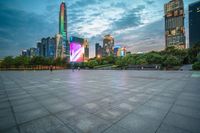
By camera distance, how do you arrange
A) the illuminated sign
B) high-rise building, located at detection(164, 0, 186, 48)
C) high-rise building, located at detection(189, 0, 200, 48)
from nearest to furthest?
the illuminated sign
high-rise building, located at detection(189, 0, 200, 48)
high-rise building, located at detection(164, 0, 186, 48)

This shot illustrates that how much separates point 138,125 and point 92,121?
1171 millimetres

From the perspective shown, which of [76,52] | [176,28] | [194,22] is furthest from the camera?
[176,28]

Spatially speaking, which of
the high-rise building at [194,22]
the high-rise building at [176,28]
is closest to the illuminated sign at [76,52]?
the high-rise building at [176,28]

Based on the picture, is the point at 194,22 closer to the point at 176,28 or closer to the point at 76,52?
the point at 176,28

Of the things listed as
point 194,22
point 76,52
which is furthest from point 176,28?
point 76,52

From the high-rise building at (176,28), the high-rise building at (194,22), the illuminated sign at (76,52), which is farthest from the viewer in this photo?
the high-rise building at (176,28)

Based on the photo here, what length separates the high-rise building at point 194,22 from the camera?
179000 mm

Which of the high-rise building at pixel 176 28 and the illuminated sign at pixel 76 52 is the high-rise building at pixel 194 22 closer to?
the high-rise building at pixel 176 28

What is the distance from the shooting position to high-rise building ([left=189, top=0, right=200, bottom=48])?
587 feet

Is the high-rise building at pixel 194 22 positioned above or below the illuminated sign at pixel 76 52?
above

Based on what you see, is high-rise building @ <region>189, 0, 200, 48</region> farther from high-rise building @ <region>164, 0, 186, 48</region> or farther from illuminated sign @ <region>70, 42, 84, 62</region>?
illuminated sign @ <region>70, 42, 84, 62</region>

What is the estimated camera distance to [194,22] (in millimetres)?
184750

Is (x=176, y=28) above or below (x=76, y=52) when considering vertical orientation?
above

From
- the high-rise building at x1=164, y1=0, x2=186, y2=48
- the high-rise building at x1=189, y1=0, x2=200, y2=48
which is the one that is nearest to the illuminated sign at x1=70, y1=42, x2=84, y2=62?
the high-rise building at x1=164, y1=0, x2=186, y2=48
